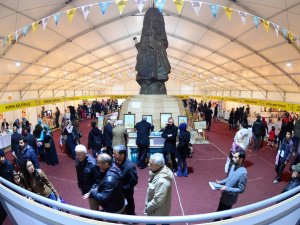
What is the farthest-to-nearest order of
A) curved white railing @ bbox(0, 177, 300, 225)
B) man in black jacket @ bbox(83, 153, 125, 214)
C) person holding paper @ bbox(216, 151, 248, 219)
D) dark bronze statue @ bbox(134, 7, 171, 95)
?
dark bronze statue @ bbox(134, 7, 171, 95)
person holding paper @ bbox(216, 151, 248, 219)
man in black jacket @ bbox(83, 153, 125, 214)
curved white railing @ bbox(0, 177, 300, 225)

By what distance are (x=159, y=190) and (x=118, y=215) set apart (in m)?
0.93

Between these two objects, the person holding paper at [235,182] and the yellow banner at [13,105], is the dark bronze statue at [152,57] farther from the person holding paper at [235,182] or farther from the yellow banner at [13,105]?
the person holding paper at [235,182]

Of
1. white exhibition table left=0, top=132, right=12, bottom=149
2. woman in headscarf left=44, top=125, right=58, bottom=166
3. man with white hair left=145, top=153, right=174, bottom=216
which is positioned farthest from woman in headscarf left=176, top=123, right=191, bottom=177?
white exhibition table left=0, top=132, right=12, bottom=149

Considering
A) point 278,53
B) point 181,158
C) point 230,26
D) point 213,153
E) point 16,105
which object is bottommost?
point 213,153

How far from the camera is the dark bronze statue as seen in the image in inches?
411

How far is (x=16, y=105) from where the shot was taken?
12445mm

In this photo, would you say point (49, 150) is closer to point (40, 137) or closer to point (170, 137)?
point (40, 137)

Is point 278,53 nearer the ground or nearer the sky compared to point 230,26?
nearer the ground

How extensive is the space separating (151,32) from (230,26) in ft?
17.0

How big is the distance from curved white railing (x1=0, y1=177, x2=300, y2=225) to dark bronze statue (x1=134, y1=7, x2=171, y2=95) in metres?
8.32

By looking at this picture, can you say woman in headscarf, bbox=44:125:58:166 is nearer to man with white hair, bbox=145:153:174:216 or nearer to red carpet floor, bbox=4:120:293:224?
red carpet floor, bbox=4:120:293:224

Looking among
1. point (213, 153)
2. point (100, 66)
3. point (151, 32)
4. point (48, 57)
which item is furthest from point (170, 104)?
point (100, 66)

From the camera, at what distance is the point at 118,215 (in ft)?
6.55

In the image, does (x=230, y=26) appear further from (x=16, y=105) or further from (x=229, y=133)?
(x=16, y=105)
